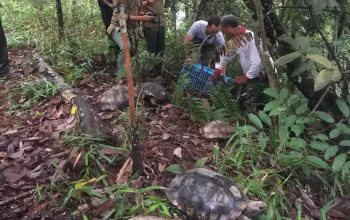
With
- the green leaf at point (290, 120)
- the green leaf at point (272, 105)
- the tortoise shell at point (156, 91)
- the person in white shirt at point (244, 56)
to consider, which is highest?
the person in white shirt at point (244, 56)

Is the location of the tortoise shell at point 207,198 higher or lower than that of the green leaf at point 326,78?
lower

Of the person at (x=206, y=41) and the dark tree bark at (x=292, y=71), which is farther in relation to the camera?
the person at (x=206, y=41)

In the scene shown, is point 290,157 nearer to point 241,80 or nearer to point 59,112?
point 241,80

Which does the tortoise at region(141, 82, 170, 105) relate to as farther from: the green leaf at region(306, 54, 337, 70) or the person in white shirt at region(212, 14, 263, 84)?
the green leaf at region(306, 54, 337, 70)

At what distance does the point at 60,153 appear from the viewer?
3713 millimetres

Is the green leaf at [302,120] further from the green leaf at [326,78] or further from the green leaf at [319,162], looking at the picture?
the green leaf at [326,78]

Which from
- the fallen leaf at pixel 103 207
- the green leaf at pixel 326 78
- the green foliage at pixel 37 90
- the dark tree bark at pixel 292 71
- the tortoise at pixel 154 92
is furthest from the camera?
the green foliage at pixel 37 90

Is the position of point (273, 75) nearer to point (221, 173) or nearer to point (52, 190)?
point (221, 173)

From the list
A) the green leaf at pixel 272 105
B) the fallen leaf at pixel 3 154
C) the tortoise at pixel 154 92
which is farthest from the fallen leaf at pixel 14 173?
the green leaf at pixel 272 105

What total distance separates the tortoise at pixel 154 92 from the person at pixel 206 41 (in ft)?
1.52

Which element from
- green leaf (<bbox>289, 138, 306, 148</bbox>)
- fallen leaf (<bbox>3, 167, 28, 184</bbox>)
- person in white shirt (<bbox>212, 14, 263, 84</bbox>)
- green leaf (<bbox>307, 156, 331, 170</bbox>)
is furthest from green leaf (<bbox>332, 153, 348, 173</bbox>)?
fallen leaf (<bbox>3, 167, 28, 184</bbox>)

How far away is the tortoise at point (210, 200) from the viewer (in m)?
3.09

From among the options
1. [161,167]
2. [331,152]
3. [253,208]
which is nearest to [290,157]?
[331,152]

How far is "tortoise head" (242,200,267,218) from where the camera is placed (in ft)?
10.3
